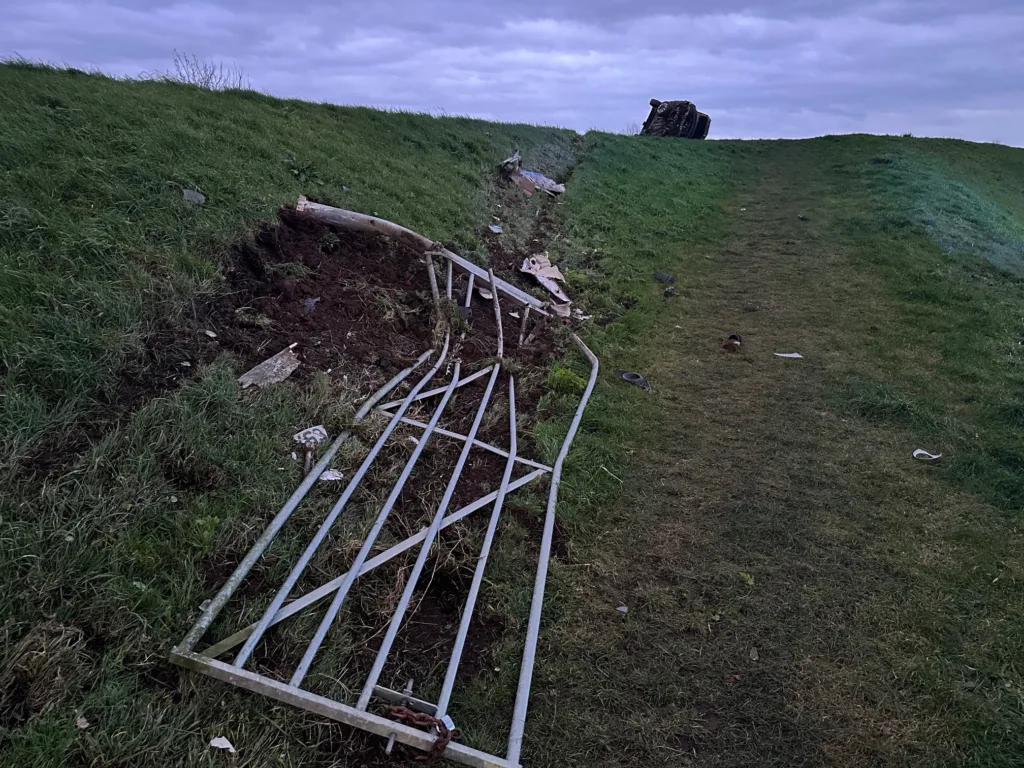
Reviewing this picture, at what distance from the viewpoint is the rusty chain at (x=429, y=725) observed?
2.49 metres

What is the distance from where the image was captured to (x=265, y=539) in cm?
322

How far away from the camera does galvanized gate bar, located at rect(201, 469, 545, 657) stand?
107 inches

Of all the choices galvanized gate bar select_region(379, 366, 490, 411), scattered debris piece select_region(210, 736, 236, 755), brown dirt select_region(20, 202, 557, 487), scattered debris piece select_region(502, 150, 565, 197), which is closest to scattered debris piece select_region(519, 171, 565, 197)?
scattered debris piece select_region(502, 150, 565, 197)

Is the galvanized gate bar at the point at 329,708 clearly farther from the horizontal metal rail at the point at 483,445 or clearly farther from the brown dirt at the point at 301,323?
the horizontal metal rail at the point at 483,445

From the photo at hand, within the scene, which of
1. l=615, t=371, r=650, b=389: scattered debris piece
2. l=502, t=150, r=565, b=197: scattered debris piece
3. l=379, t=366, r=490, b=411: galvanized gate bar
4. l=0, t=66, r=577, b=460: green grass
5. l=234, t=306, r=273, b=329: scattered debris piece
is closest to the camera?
l=0, t=66, r=577, b=460: green grass

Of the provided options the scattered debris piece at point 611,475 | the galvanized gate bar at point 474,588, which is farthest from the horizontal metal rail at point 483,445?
the scattered debris piece at point 611,475

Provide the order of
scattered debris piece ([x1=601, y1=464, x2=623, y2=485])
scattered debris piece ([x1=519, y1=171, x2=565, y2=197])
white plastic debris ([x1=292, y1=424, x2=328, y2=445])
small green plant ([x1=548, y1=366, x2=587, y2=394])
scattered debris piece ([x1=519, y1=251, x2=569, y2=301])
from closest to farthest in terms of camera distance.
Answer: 1. white plastic debris ([x1=292, y1=424, x2=328, y2=445])
2. scattered debris piece ([x1=601, y1=464, x2=623, y2=485])
3. small green plant ([x1=548, y1=366, x2=587, y2=394])
4. scattered debris piece ([x1=519, y1=251, x2=569, y2=301])
5. scattered debris piece ([x1=519, y1=171, x2=565, y2=197])

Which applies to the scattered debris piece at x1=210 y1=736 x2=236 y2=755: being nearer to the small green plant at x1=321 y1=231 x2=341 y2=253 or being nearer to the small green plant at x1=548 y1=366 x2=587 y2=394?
the small green plant at x1=548 y1=366 x2=587 y2=394

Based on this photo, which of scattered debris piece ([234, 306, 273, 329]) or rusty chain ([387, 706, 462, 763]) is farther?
scattered debris piece ([234, 306, 273, 329])

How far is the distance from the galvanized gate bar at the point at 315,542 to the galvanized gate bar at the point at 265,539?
19 centimetres

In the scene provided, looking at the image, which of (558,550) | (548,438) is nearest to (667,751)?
(558,550)

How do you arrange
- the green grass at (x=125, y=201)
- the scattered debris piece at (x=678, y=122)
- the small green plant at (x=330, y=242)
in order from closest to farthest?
the green grass at (x=125, y=201) → the small green plant at (x=330, y=242) → the scattered debris piece at (x=678, y=122)

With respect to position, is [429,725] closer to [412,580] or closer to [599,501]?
[412,580]

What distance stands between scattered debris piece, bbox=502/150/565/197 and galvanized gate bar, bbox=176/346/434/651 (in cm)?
860
